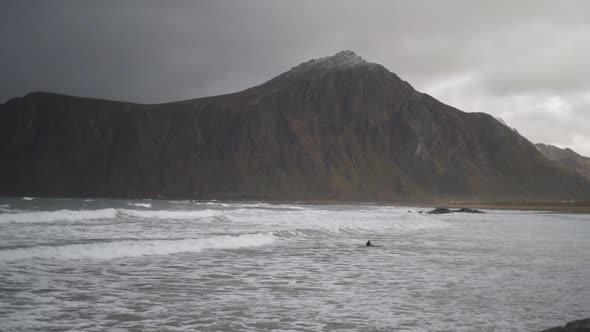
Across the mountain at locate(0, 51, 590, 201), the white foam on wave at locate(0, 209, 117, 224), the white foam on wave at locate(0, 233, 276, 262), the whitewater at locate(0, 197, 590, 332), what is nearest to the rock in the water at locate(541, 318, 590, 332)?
the whitewater at locate(0, 197, 590, 332)

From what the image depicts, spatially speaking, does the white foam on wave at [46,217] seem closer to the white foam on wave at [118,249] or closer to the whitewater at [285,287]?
the whitewater at [285,287]

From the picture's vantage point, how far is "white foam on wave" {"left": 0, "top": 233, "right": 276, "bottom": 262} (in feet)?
51.8

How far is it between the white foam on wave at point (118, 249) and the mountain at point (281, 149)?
119 m

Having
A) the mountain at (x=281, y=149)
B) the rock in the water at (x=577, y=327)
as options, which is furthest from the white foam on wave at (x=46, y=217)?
the mountain at (x=281, y=149)

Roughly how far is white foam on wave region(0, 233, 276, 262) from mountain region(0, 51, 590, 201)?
119m

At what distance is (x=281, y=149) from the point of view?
6211 inches

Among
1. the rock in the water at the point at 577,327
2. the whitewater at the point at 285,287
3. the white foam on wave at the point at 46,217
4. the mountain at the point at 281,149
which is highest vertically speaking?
the mountain at the point at 281,149

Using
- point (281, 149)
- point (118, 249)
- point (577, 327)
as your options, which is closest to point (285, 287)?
point (577, 327)

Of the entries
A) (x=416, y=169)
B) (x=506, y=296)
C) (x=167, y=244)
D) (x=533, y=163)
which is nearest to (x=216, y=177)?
(x=416, y=169)

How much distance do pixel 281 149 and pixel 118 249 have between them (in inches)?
5537

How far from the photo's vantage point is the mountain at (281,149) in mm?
151125

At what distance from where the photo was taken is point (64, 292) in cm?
1080

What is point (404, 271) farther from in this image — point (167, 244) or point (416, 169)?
point (416, 169)

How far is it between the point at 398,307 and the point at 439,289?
91.3 inches
